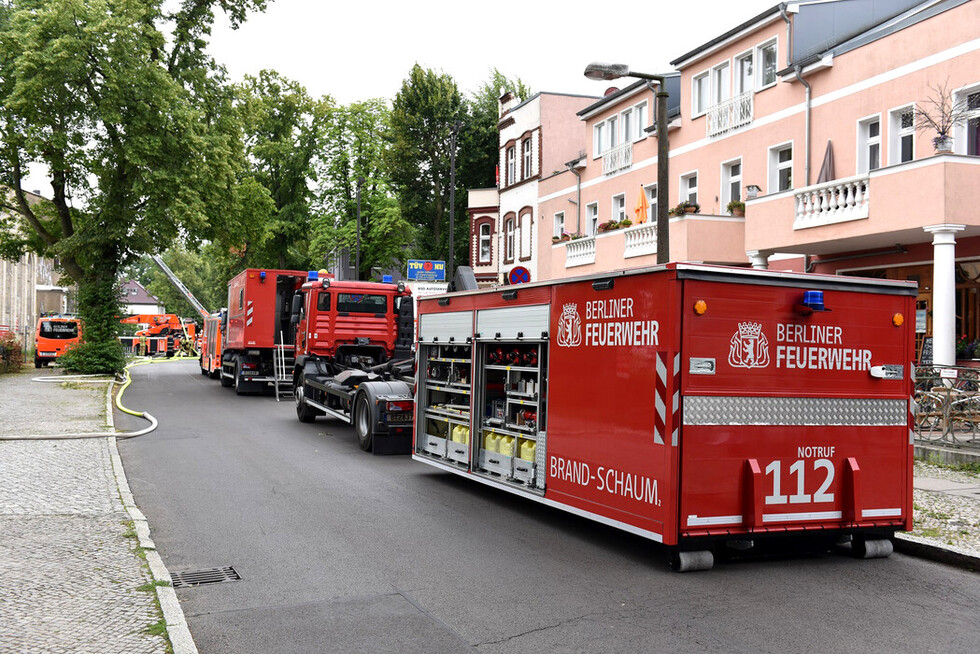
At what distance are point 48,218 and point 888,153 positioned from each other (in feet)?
100

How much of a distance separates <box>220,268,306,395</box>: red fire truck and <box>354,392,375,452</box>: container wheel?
33.7 ft

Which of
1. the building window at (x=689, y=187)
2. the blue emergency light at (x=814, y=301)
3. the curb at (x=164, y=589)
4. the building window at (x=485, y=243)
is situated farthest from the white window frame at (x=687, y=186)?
the curb at (x=164, y=589)

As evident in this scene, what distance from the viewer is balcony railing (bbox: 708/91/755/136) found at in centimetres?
2259

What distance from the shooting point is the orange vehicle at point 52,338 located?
40281 mm

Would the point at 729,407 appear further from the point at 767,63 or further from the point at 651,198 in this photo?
the point at 651,198

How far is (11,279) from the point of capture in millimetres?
67062

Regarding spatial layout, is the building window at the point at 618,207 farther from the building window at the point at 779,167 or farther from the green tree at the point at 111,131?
the green tree at the point at 111,131

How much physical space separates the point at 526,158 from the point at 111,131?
17.3m

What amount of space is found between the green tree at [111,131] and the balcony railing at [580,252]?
39.1 ft

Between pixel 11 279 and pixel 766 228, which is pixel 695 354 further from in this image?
pixel 11 279

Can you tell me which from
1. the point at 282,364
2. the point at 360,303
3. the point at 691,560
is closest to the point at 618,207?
the point at 282,364

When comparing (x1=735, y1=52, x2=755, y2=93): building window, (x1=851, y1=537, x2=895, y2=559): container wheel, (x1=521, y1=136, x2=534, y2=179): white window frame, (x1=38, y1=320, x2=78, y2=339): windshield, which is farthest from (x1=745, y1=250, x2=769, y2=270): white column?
(x1=38, y1=320, x2=78, y2=339): windshield

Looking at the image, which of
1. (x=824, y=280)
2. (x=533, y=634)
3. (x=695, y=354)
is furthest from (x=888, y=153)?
(x=533, y=634)

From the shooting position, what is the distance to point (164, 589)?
596cm
